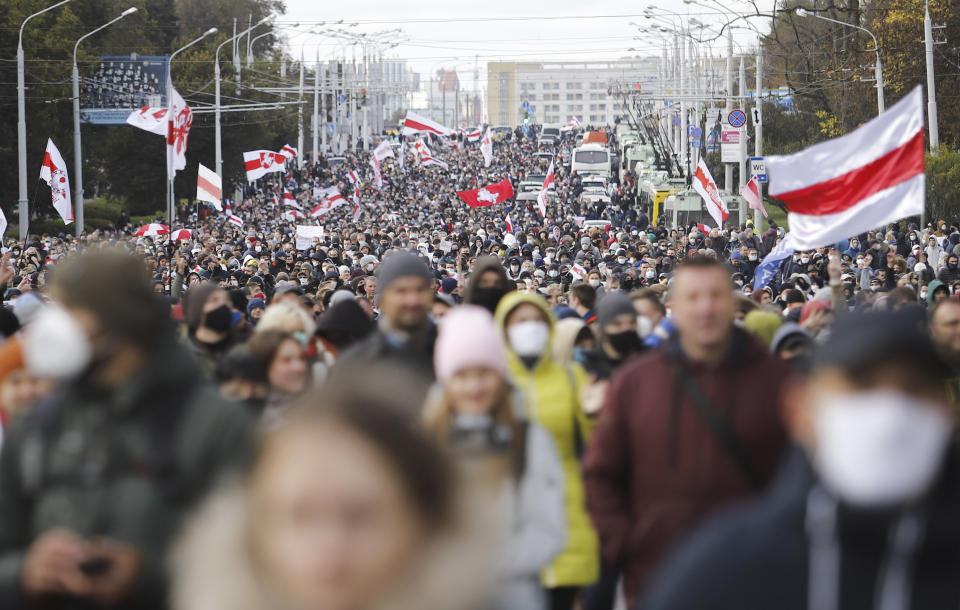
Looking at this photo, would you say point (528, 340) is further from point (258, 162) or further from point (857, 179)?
point (258, 162)

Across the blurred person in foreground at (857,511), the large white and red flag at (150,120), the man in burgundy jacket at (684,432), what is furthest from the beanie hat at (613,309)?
the large white and red flag at (150,120)

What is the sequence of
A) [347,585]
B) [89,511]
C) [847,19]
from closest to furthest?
[347,585] < [89,511] < [847,19]

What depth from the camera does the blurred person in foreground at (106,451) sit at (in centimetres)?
315

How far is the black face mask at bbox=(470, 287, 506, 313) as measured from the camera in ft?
24.3

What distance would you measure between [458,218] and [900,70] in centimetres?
1487

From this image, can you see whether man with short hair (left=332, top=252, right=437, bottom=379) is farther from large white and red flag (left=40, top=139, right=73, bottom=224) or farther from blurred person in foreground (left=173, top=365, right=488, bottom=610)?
large white and red flag (left=40, top=139, right=73, bottom=224)

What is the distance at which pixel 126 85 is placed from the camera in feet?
178

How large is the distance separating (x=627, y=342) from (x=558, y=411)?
4.56ft

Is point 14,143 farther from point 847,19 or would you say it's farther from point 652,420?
point 652,420

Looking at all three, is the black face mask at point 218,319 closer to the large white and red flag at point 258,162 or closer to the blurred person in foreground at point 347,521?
the blurred person in foreground at point 347,521

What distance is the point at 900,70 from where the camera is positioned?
154 ft

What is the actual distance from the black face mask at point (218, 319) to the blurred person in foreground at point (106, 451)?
387 cm

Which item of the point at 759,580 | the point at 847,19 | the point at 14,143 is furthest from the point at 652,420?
the point at 847,19

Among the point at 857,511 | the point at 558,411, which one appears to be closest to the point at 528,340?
the point at 558,411
